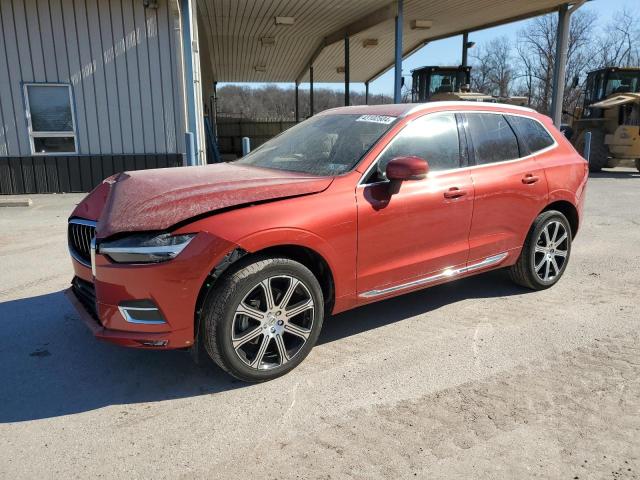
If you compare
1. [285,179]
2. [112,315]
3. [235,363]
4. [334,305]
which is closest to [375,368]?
[334,305]

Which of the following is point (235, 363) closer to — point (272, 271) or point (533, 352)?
point (272, 271)

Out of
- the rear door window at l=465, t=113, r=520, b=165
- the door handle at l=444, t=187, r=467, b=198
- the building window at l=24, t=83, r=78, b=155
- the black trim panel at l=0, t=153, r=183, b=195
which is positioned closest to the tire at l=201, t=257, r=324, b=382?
the door handle at l=444, t=187, r=467, b=198

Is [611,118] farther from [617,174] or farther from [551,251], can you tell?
[551,251]

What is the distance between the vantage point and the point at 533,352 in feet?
12.3

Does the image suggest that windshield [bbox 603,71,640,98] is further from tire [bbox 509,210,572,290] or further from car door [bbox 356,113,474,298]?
car door [bbox 356,113,474,298]

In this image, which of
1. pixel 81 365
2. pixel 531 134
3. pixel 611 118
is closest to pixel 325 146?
pixel 531 134

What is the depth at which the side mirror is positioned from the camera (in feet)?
11.6

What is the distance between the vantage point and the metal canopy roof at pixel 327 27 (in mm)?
16016

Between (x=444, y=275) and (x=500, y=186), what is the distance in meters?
0.93

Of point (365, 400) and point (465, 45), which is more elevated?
point (465, 45)

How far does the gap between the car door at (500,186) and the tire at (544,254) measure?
13 centimetres

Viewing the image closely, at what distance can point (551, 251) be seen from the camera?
5012 millimetres

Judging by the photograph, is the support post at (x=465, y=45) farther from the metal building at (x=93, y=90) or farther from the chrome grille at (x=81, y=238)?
the chrome grille at (x=81, y=238)

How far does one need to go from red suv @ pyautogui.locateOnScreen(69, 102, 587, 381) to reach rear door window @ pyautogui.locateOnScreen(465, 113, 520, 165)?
0.01 meters
